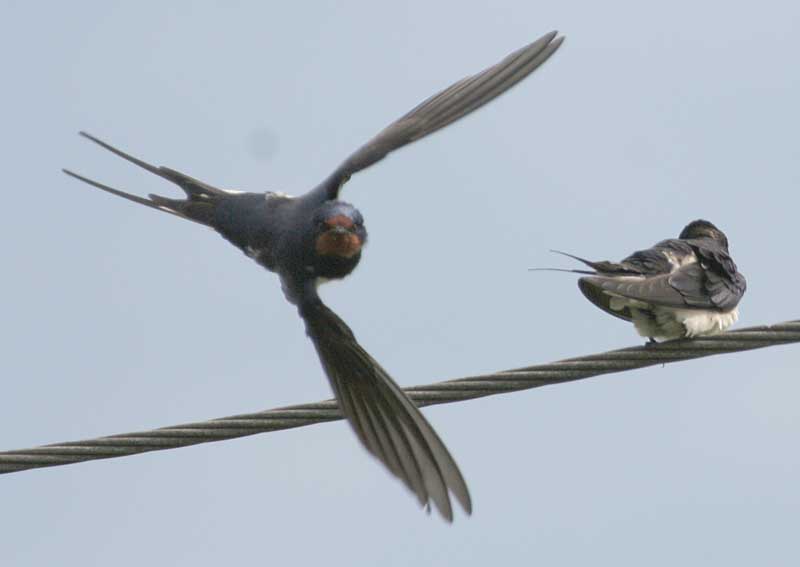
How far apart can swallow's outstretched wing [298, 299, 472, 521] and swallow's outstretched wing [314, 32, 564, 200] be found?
47 centimetres

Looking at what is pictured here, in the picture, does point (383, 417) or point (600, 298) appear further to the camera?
point (600, 298)

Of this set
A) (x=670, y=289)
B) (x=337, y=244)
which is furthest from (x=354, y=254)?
(x=670, y=289)

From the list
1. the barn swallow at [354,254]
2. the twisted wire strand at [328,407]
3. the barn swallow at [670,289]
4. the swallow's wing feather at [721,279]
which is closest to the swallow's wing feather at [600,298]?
the barn swallow at [670,289]

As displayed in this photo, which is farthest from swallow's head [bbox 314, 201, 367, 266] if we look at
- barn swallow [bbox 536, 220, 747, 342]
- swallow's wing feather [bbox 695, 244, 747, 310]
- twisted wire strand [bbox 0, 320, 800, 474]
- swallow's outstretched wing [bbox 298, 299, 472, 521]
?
swallow's wing feather [bbox 695, 244, 747, 310]

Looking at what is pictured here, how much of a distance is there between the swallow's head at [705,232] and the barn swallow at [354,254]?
259 cm

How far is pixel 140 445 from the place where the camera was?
17.3ft

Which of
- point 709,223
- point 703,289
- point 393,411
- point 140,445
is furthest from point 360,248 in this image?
point 709,223

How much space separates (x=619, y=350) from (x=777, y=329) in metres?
0.54

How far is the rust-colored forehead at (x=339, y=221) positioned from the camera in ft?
18.9

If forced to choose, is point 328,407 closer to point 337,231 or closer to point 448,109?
point 337,231

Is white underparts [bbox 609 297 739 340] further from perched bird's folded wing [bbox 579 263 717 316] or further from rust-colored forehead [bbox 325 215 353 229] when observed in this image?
rust-colored forehead [bbox 325 215 353 229]

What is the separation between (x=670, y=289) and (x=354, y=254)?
1680mm

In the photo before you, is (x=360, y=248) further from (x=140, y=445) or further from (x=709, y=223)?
(x=709, y=223)

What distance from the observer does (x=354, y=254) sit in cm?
584
